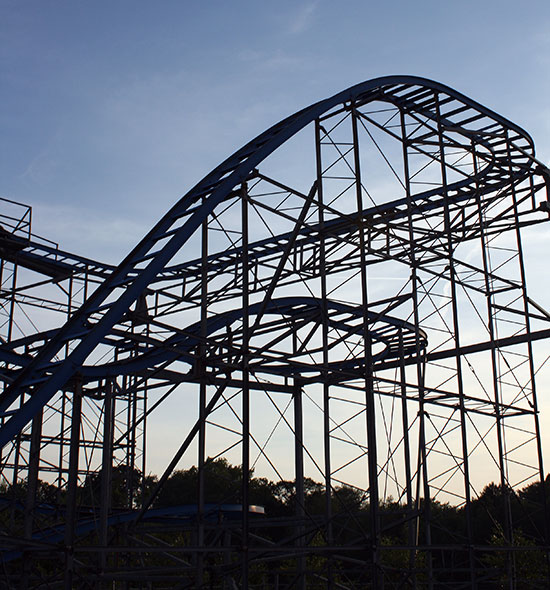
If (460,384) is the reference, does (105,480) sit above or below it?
below

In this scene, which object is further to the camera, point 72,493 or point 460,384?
point 460,384

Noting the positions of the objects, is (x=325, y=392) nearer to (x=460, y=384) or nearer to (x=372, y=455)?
(x=372, y=455)

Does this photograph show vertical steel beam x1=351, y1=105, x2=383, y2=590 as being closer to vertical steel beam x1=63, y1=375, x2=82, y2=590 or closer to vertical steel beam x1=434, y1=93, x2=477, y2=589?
vertical steel beam x1=434, y1=93, x2=477, y2=589

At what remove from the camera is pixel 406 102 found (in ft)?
67.4

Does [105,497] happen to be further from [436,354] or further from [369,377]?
[436,354]

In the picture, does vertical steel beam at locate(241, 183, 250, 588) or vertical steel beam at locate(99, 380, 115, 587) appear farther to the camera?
vertical steel beam at locate(99, 380, 115, 587)

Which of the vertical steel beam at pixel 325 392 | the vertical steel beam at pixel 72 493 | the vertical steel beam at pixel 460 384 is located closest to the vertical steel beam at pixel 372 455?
the vertical steel beam at pixel 325 392

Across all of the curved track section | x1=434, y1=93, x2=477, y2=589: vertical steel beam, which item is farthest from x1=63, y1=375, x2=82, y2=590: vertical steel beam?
x1=434, y1=93, x2=477, y2=589: vertical steel beam

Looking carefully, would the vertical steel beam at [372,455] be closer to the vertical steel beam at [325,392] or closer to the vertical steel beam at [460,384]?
the vertical steel beam at [325,392]

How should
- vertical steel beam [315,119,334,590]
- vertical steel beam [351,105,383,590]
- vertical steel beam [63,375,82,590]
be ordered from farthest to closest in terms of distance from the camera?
vertical steel beam [315,119,334,590], vertical steel beam [351,105,383,590], vertical steel beam [63,375,82,590]

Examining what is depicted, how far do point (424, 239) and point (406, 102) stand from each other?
3.76m

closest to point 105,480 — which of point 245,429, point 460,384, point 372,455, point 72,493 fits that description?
point 72,493

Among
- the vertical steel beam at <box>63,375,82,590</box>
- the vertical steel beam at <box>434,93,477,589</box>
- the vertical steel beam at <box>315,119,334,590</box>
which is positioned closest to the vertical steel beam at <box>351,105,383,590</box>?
the vertical steel beam at <box>315,119,334,590</box>

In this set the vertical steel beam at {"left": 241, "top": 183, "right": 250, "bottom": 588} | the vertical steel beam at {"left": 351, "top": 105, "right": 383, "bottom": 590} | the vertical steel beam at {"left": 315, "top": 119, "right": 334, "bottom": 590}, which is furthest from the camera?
the vertical steel beam at {"left": 315, "top": 119, "right": 334, "bottom": 590}
